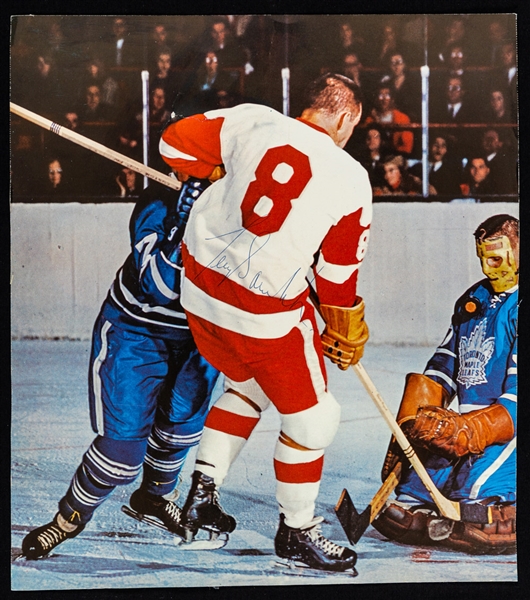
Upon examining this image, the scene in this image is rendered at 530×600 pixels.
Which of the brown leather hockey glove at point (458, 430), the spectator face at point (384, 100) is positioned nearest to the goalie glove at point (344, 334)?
the brown leather hockey glove at point (458, 430)

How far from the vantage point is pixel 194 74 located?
8.89 ft

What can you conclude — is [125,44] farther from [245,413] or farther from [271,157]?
[245,413]

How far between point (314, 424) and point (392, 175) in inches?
35.9

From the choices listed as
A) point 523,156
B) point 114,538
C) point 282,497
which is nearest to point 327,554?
point 282,497

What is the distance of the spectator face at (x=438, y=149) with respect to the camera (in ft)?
9.02

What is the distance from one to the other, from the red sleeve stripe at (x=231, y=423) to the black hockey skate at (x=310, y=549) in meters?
0.34

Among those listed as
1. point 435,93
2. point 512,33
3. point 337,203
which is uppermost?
point 512,33

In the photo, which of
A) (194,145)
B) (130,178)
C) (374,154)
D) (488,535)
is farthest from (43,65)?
(488,535)

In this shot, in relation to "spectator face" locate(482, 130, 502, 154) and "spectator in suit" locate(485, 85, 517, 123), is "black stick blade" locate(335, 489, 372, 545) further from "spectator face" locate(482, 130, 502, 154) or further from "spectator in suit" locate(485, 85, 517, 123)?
"spectator in suit" locate(485, 85, 517, 123)

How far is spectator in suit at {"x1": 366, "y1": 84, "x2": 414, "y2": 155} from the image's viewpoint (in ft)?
8.94

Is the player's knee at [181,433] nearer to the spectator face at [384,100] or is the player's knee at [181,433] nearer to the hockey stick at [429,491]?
the hockey stick at [429,491]

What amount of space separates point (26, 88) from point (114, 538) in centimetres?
161

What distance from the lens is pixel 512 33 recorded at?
276cm

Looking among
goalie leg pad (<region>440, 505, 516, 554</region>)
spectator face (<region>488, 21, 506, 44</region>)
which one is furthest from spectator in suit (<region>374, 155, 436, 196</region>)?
goalie leg pad (<region>440, 505, 516, 554</region>)
